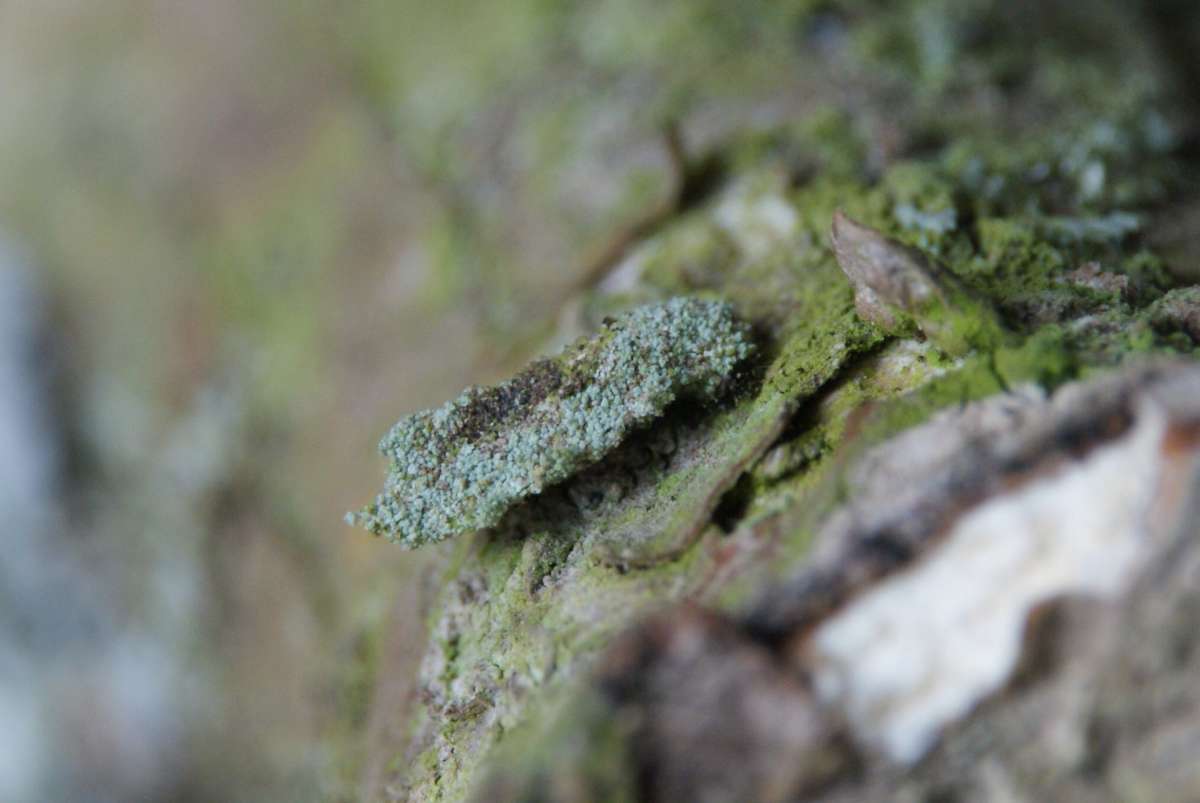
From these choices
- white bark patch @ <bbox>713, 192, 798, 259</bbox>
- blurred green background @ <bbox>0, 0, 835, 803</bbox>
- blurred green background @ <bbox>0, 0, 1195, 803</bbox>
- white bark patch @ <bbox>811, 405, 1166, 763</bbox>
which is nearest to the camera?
white bark patch @ <bbox>811, 405, 1166, 763</bbox>

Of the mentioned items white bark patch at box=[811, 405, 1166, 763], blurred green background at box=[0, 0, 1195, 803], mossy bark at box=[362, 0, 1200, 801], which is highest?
blurred green background at box=[0, 0, 1195, 803]

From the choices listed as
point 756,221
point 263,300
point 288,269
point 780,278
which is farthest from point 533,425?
point 263,300

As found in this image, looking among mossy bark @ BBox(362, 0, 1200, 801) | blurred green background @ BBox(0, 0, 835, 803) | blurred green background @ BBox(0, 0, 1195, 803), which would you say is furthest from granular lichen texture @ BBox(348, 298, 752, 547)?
blurred green background @ BBox(0, 0, 835, 803)

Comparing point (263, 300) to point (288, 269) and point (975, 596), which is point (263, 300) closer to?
point (288, 269)

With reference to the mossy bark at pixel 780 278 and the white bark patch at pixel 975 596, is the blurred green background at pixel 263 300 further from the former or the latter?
the white bark patch at pixel 975 596

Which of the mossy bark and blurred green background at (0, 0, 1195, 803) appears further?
blurred green background at (0, 0, 1195, 803)

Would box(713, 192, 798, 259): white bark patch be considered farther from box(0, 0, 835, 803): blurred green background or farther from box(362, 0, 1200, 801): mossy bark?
box(0, 0, 835, 803): blurred green background
